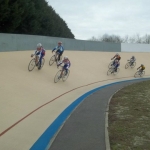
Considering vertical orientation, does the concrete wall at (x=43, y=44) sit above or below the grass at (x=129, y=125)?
above

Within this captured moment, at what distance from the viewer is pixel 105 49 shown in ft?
106

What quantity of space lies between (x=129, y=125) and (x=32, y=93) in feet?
17.7

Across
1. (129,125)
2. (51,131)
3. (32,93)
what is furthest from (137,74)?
(51,131)

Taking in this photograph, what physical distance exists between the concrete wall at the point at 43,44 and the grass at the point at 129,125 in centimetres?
975

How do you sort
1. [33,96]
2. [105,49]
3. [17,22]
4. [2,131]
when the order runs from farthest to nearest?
[105,49] → [17,22] → [33,96] → [2,131]

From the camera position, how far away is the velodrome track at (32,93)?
7282 mm

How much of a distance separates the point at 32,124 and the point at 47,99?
3.99 meters

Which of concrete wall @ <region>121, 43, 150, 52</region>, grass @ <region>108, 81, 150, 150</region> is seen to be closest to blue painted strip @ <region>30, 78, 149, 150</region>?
grass @ <region>108, 81, 150, 150</region>

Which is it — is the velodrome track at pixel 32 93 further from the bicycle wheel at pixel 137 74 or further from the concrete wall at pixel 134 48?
the concrete wall at pixel 134 48

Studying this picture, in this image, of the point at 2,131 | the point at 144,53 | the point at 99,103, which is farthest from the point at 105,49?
the point at 2,131

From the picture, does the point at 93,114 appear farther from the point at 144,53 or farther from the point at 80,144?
the point at 144,53

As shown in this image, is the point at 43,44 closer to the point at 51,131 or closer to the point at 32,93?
the point at 32,93

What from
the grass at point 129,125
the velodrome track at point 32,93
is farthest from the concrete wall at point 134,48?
the grass at point 129,125

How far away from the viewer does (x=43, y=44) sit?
23188mm
